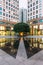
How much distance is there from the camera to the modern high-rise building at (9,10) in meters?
49.4

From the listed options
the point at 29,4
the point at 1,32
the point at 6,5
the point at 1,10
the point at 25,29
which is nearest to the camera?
the point at 25,29

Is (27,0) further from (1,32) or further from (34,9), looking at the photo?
(1,32)

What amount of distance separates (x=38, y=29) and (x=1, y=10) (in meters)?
19.7

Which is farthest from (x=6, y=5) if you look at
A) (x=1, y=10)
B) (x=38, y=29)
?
(x=38, y=29)

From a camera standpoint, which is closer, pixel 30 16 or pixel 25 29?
pixel 25 29

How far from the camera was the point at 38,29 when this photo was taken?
4553cm

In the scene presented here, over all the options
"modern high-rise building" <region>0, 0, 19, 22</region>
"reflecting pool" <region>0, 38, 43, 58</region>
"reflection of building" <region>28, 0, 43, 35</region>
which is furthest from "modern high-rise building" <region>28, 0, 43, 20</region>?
"reflecting pool" <region>0, 38, 43, 58</region>

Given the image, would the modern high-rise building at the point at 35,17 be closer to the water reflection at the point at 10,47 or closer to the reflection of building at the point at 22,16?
the reflection of building at the point at 22,16

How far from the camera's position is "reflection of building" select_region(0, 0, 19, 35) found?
47.5m

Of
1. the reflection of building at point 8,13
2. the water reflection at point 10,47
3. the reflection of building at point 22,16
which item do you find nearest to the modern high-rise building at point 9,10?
the reflection of building at point 8,13

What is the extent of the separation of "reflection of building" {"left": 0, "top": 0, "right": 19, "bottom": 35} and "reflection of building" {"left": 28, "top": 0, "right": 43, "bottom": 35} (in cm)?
849

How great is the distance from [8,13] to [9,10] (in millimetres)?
1950

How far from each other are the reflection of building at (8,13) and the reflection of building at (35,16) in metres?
8.49

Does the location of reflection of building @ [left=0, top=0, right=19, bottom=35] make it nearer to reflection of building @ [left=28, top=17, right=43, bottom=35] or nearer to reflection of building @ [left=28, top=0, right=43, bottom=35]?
reflection of building @ [left=28, top=0, right=43, bottom=35]
